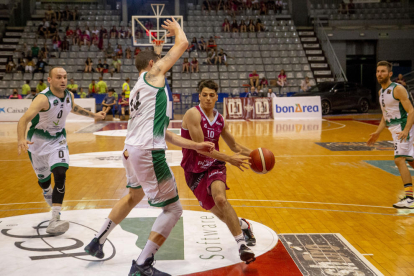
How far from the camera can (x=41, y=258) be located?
4.03 meters

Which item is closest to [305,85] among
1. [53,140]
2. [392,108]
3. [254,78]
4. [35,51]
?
[254,78]

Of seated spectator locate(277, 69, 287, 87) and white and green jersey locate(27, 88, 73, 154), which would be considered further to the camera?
seated spectator locate(277, 69, 287, 87)

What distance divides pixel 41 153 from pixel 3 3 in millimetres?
28742

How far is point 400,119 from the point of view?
6148 mm

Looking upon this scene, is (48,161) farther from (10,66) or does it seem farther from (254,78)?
(10,66)

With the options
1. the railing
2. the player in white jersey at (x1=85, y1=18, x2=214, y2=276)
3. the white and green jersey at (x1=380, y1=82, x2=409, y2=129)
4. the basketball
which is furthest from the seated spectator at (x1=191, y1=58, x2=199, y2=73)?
the player in white jersey at (x1=85, y1=18, x2=214, y2=276)

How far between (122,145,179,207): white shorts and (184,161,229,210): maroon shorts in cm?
63

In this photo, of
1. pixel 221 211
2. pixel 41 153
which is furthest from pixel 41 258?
pixel 221 211

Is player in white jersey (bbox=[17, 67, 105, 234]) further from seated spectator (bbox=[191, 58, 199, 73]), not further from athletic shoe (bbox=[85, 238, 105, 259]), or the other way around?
seated spectator (bbox=[191, 58, 199, 73])

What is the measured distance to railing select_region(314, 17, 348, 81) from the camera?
25531 millimetres

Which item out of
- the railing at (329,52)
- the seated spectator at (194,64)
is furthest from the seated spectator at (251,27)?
the seated spectator at (194,64)

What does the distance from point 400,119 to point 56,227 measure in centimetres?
477

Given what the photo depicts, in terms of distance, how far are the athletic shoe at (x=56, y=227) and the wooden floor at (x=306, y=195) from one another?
3.60ft

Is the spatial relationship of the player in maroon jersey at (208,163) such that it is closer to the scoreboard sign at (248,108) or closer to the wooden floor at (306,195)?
the wooden floor at (306,195)
